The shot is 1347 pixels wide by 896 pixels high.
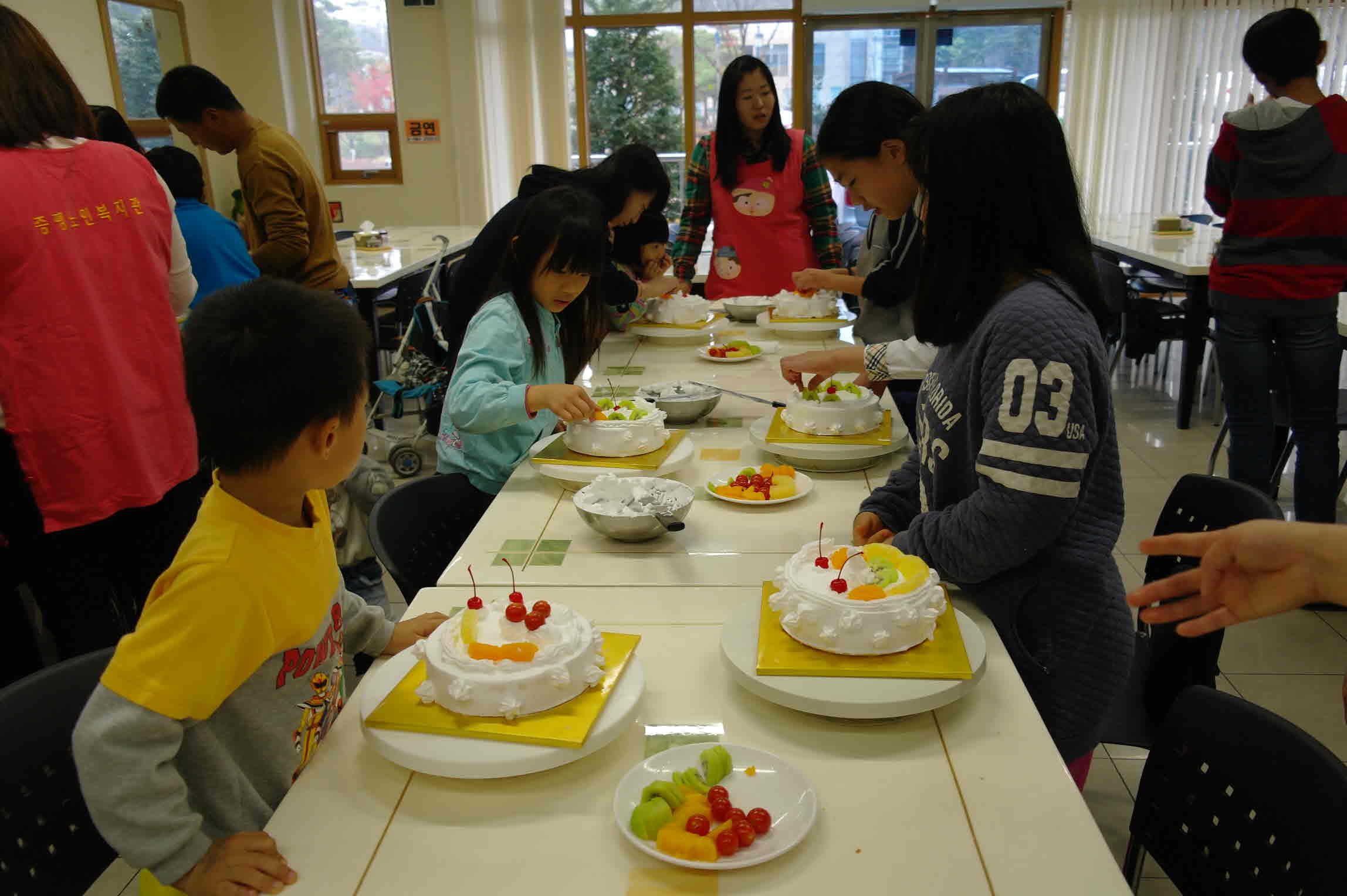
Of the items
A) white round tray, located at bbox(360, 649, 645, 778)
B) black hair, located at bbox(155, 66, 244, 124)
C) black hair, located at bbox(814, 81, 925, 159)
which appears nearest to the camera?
white round tray, located at bbox(360, 649, 645, 778)

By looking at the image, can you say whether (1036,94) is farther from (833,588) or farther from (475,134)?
(475,134)

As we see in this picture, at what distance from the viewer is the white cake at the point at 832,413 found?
75.2 inches

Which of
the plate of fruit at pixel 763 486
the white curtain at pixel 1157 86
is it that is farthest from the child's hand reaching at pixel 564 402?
the white curtain at pixel 1157 86

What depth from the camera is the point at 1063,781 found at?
0.96 metres

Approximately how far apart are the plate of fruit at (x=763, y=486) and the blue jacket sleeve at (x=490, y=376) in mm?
392

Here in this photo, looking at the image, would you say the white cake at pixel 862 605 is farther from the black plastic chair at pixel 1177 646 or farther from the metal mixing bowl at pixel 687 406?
the metal mixing bowl at pixel 687 406

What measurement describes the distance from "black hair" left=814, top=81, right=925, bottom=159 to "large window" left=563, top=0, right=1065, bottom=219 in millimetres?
5534

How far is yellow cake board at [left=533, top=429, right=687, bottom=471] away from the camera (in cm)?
179

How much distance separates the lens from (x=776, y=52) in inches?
291

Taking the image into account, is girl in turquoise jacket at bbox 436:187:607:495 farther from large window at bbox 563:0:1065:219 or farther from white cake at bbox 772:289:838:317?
large window at bbox 563:0:1065:219

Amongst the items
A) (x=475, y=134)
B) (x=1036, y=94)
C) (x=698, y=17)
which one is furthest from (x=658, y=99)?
(x=1036, y=94)

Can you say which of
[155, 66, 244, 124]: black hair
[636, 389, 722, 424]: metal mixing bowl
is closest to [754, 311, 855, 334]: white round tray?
[636, 389, 722, 424]: metal mixing bowl

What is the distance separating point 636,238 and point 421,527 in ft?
5.87

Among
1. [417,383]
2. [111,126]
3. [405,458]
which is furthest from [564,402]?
[417,383]
